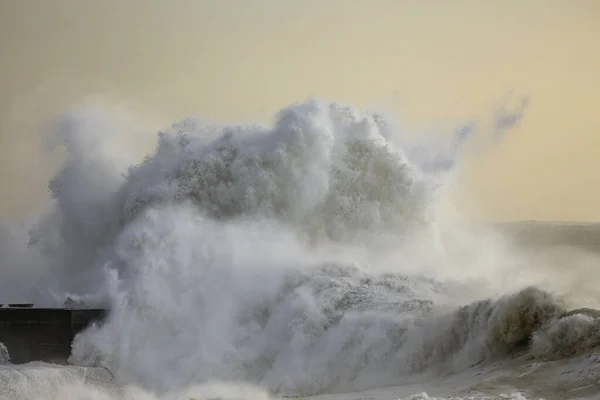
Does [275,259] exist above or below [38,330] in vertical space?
above

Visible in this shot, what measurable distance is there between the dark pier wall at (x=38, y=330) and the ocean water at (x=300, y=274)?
380 mm

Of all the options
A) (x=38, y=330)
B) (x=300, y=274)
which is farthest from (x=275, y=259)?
(x=38, y=330)

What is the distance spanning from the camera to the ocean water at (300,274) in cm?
1385

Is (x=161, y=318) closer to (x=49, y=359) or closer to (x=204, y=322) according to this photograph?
(x=204, y=322)

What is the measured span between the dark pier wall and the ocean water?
380 mm

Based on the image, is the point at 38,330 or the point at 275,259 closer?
the point at 38,330

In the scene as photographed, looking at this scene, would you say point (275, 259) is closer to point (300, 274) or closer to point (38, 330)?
point (300, 274)

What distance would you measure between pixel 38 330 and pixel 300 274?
17.1 feet

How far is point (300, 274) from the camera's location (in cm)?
2006

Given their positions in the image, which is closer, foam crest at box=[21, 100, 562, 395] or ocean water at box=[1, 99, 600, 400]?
ocean water at box=[1, 99, 600, 400]

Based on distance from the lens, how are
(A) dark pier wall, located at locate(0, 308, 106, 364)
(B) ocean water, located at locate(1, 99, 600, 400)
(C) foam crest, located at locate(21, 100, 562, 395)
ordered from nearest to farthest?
(B) ocean water, located at locate(1, 99, 600, 400) < (C) foam crest, located at locate(21, 100, 562, 395) < (A) dark pier wall, located at locate(0, 308, 106, 364)

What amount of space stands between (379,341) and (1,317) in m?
7.52

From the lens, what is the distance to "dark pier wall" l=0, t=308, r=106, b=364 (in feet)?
61.5

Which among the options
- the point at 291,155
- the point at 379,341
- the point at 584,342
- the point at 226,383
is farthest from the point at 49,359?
the point at 584,342
